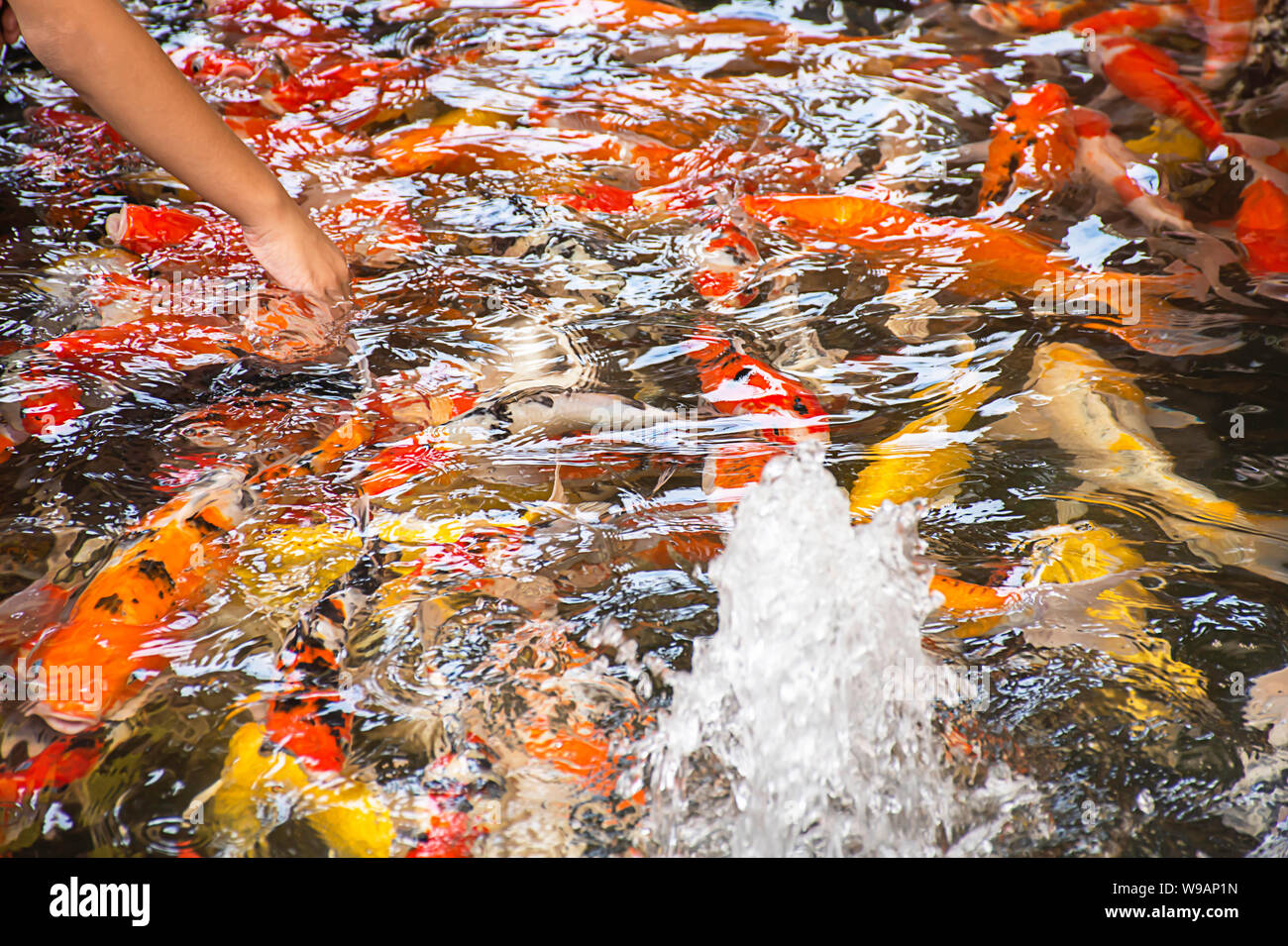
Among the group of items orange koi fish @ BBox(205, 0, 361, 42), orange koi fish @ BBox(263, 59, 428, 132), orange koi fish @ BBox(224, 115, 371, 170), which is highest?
orange koi fish @ BBox(205, 0, 361, 42)

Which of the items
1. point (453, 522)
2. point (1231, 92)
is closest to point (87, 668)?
point (453, 522)

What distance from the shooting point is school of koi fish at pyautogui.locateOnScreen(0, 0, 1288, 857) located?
1.15 metres

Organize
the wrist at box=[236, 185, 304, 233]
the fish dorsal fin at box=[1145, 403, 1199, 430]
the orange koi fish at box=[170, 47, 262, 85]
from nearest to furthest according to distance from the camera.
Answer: the wrist at box=[236, 185, 304, 233] → the fish dorsal fin at box=[1145, 403, 1199, 430] → the orange koi fish at box=[170, 47, 262, 85]

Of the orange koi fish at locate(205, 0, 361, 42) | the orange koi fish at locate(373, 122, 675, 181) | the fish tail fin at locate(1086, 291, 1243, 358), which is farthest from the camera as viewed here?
the orange koi fish at locate(205, 0, 361, 42)

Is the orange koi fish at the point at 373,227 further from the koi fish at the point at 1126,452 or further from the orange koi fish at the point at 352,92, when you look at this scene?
the koi fish at the point at 1126,452

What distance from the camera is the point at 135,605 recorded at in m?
1.30

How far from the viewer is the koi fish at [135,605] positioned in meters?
1.20

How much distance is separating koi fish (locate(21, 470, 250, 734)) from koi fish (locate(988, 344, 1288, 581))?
4.20 ft

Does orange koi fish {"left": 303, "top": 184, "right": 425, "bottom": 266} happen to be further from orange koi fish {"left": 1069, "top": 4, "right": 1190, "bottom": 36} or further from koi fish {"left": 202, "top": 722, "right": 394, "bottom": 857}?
orange koi fish {"left": 1069, "top": 4, "right": 1190, "bottom": 36}

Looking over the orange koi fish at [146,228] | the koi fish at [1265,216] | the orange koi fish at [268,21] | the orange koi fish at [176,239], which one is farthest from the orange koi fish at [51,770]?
the orange koi fish at [268,21]

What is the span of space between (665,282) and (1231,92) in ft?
6.36

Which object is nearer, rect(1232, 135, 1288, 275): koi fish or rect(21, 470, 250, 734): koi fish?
rect(21, 470, 250, 734): koi fish

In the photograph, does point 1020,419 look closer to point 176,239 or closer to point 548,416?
point 548,416

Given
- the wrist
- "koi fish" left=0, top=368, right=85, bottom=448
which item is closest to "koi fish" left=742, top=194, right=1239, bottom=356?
the wrist
